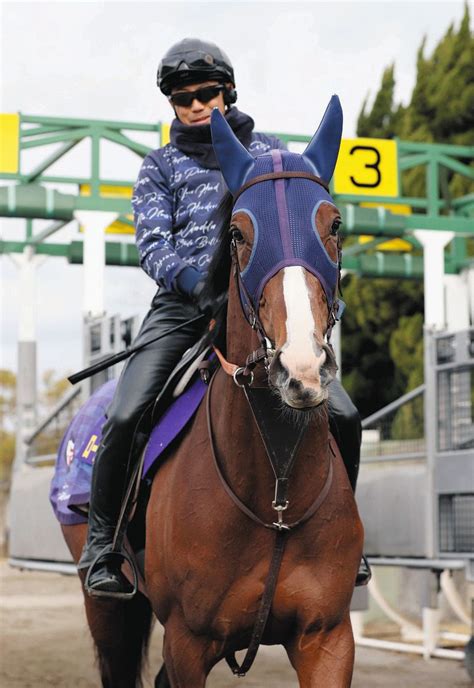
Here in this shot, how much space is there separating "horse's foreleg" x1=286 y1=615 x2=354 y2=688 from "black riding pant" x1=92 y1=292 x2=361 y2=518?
0.77 meters

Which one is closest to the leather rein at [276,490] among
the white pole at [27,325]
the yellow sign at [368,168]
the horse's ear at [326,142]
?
the horse's ear at [326,142]

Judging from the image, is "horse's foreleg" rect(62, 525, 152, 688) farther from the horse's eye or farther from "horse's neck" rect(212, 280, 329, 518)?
the horse's eye

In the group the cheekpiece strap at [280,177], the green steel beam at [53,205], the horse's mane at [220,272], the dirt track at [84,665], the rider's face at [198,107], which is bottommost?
the dirt track at [84,665]

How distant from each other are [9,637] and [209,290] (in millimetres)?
8479

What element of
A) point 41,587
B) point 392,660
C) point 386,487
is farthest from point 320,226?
point 41,587

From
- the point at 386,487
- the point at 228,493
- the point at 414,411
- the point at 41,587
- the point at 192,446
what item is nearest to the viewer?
the point at 228,493

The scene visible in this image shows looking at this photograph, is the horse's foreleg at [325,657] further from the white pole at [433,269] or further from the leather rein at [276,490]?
the white pole at [433,269]

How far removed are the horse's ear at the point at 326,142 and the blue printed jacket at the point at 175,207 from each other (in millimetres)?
880

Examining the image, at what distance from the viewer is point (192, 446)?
13.4 feet

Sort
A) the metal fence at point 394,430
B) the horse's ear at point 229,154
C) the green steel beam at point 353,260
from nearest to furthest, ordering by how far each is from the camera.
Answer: the horse's ear at point 229,154, the metal fence at point 394,430, the green steel beam at point 353,260

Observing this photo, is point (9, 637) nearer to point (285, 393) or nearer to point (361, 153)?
point (361, 153)

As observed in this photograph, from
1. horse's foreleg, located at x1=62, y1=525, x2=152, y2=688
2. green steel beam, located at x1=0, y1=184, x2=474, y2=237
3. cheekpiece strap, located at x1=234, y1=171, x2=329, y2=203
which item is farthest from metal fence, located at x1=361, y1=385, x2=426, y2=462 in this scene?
cheekpiece strap, located at x1=234, y1=171, x2=329, y2=203

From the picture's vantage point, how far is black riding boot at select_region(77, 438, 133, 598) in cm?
454

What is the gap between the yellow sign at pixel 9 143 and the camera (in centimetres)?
1400
